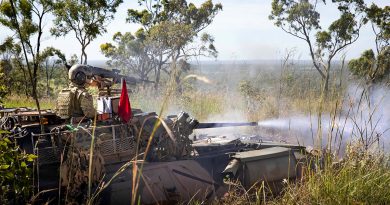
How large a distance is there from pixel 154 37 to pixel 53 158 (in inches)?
680

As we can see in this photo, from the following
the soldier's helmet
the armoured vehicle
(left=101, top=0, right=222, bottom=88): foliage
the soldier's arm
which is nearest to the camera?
the armoured vehicle

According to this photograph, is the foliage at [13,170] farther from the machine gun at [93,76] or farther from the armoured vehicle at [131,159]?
the machine gun at [93,76]

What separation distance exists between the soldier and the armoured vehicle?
0.44ft

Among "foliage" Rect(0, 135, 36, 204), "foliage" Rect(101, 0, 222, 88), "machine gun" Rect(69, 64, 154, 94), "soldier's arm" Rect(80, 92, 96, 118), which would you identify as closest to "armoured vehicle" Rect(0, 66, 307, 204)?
"machine gun" Rect(69, 64, 154, 94)

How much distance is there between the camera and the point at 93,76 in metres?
6.87

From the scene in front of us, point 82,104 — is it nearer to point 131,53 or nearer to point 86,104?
point 86,104

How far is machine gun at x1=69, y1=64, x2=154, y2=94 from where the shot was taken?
6.46 m

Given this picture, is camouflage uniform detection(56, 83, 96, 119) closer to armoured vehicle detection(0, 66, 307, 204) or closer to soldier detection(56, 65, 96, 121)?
soldier detection(56, 65, 96, 121)

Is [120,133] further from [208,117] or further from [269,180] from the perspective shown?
[208,117]

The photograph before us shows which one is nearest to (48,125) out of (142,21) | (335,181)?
(335,181)

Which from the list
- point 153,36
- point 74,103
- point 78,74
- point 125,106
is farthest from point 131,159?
point 153,36

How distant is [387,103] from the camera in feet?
55.4

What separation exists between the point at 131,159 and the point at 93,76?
68.4 inches

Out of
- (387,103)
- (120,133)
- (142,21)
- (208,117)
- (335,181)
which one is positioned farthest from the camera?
(142,21)
